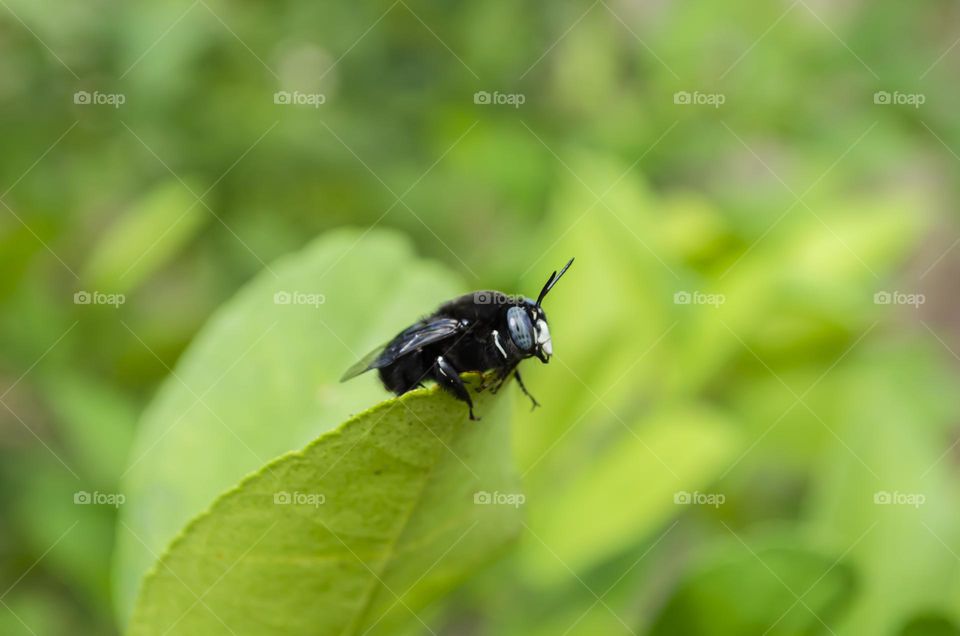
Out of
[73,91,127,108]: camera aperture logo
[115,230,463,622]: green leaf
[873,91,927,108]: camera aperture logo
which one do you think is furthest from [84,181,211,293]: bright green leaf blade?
[873,91,927,108]: camera aperture logo

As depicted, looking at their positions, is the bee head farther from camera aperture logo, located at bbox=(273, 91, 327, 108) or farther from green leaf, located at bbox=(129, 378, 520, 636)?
camera aperture logo, located at bbox=(273, 91, 327, 108)

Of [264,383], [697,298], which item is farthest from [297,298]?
[697,298]

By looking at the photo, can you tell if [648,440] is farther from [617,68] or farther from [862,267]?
[617,68]

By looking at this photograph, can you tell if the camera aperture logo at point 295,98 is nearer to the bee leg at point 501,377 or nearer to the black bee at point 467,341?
the black bee at point 467,341

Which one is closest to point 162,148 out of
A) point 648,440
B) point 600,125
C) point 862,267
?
point 600,125

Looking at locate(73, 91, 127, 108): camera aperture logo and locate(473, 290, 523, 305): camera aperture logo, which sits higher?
locate(73, 91, 127, 108): camera aperture logo

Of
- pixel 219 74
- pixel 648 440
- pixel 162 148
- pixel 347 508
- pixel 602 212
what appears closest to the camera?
pixel 347 508

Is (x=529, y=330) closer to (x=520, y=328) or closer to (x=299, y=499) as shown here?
(x=520, y=328)
